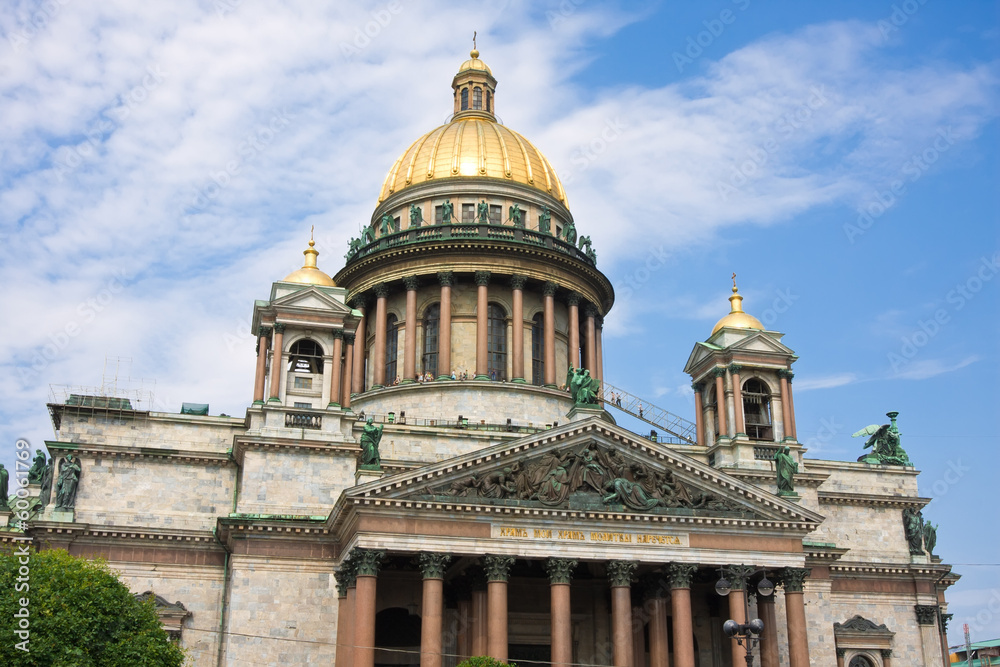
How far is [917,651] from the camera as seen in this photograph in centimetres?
4850

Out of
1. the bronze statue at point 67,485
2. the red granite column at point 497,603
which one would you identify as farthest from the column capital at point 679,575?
the bronze statue at point 67,485

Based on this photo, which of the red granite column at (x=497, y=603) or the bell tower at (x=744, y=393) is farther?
the bell tower at (x=744, y=393)

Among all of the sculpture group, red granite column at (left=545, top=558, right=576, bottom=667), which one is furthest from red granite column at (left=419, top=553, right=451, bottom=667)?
red granite column at (left=545, top=558, right=576, bottom=667)

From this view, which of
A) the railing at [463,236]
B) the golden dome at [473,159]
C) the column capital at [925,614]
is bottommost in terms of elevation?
the column capital at [925,614]

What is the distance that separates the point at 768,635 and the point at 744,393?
13046mm

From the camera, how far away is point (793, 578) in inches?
1571

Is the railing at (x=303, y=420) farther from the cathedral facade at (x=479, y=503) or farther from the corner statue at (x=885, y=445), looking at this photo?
the corner statue at (x=885, y=445)

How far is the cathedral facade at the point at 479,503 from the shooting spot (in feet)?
124

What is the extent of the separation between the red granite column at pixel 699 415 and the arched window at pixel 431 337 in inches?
506

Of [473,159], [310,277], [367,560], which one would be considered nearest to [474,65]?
[473,159]

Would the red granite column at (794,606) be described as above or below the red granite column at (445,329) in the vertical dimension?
below

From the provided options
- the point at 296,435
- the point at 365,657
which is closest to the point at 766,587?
the point at 365,657

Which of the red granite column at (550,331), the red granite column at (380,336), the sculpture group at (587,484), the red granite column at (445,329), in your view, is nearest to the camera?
the sculpture group at (587,484)

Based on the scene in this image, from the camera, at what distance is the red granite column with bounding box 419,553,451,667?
3509cm
